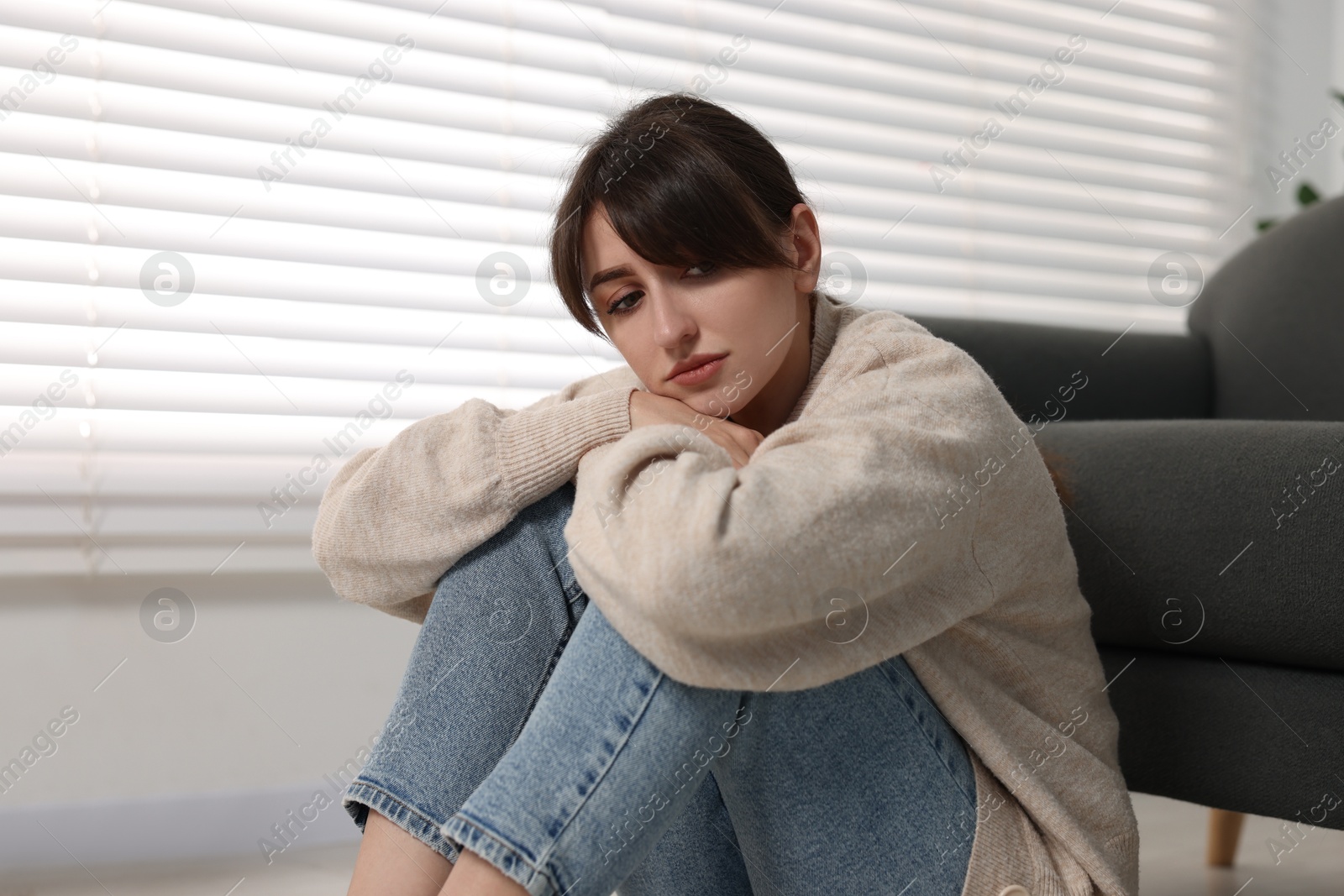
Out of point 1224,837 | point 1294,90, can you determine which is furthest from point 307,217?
point 1294,90

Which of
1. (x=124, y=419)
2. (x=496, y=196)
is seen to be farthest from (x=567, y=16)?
(x=124, y=419)

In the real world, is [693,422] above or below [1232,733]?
above

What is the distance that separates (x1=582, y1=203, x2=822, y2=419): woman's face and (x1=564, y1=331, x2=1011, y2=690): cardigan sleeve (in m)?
0.13

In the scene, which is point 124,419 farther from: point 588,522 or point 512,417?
point 588,522

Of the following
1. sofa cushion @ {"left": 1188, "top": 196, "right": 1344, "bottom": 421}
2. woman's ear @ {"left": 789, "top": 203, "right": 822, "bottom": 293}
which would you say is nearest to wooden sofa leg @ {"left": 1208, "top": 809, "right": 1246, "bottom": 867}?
sofa cushion @ {"left": 1188, "top": 196, "right": 1344, "bottom": 421}

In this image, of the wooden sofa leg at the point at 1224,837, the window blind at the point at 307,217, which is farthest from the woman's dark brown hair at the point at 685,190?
the wooden sofa leg at the point at 1224,837

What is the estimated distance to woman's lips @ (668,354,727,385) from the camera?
0.75 m

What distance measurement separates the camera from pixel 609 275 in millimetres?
770

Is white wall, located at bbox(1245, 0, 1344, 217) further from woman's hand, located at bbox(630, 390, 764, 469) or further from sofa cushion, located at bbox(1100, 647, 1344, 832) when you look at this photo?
woman's hand, located at bbox(630, 390, 764, 469)

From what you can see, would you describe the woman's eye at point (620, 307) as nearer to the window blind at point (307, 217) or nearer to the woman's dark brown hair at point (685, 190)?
the woman's dark brown hair at point (685, 190)

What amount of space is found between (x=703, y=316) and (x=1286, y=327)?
→ 0.97 meters

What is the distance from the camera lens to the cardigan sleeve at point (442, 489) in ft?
2.25

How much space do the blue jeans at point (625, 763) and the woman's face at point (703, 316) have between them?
0.41 feet

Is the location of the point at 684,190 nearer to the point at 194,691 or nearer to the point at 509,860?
the point at 509,860
